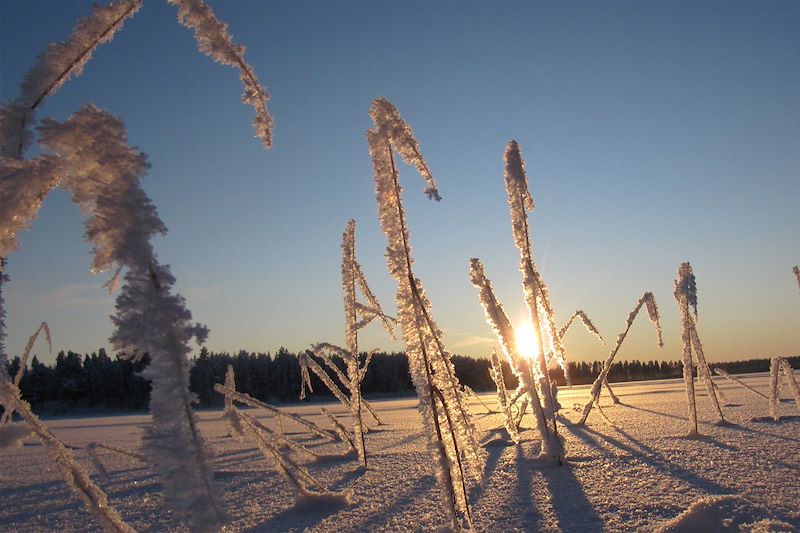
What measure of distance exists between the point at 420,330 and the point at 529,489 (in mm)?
1391

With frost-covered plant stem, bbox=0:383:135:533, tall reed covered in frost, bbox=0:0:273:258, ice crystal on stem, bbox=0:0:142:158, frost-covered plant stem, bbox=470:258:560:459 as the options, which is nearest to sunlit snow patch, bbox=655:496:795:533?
frost-covered plant stem, bbox=470:258:560:459

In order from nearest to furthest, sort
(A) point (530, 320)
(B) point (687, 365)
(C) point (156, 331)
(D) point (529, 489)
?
(C) point (156, 331) < (D) point (529, 489) < (A) point (530, 320) < (B) point (687, 365)

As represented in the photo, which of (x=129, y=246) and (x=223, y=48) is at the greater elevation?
(x=223, y=48)

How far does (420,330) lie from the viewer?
3.99ft

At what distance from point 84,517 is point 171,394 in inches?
82.4

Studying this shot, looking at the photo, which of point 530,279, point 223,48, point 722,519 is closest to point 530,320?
point 530,279

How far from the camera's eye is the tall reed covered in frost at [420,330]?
1155mm

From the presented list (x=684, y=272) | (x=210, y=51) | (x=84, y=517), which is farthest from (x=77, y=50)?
(x=684, y=272)

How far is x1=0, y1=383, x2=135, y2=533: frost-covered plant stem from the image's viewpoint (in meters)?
0.86

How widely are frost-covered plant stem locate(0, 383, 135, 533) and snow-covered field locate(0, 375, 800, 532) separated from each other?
23.7 inches

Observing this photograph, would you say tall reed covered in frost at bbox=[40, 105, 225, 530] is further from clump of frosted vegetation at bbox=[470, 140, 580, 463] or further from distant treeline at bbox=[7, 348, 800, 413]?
distant treeline at bbox=[7, 348, 800, 413]

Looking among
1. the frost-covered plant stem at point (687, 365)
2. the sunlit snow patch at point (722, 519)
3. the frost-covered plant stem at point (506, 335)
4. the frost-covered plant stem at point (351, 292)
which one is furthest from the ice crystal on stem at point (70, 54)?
the frost-covered plant stem at point (687, 365)

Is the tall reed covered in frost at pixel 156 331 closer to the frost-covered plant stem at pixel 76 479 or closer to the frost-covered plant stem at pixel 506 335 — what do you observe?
the frost-covered plant stem at pixel 76 479

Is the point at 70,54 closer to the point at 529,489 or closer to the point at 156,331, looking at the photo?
the point at 156,331
